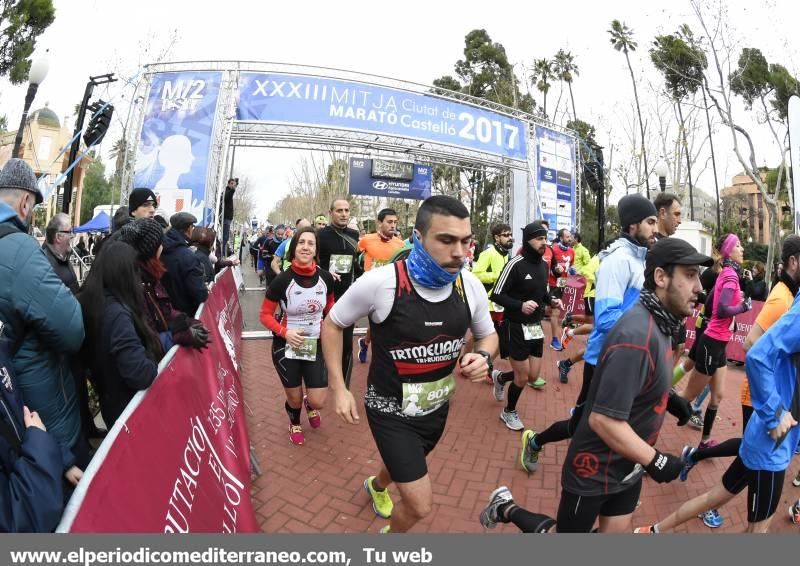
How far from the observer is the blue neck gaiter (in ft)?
6.92

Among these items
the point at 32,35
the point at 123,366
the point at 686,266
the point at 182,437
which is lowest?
the point at 182,437

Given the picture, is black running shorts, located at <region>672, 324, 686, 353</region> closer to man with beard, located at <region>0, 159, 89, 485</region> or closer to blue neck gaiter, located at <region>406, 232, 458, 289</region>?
blue neck gaiter, located at <region>406, 232, 458, 289</region>

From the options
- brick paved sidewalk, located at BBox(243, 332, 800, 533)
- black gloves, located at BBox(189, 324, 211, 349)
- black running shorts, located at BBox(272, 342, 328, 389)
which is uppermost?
black gloves, located at BBox(189, 324, 211, 349)

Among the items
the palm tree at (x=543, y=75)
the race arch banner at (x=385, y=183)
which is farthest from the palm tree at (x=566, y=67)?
the race arch banner at (x=385, y=183)

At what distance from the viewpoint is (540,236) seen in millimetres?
4430

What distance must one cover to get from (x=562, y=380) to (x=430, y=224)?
15.2 feet

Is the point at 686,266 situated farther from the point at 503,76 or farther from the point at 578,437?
the point at 503,76

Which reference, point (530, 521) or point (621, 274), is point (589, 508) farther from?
point (621, 274)

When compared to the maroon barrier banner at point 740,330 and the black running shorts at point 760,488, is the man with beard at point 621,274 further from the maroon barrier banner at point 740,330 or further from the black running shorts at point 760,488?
the maroon barrier banner at point 740,330

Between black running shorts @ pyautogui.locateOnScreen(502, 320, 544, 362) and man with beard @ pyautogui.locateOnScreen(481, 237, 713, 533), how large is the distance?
7.50 ft

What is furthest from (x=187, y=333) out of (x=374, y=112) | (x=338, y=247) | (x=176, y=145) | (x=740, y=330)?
(x=374, y=112)

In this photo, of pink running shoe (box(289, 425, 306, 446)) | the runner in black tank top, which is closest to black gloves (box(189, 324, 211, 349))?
the runner in black tank top

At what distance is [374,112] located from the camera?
42.3 ft

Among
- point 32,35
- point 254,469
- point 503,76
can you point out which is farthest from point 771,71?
point 32,35
